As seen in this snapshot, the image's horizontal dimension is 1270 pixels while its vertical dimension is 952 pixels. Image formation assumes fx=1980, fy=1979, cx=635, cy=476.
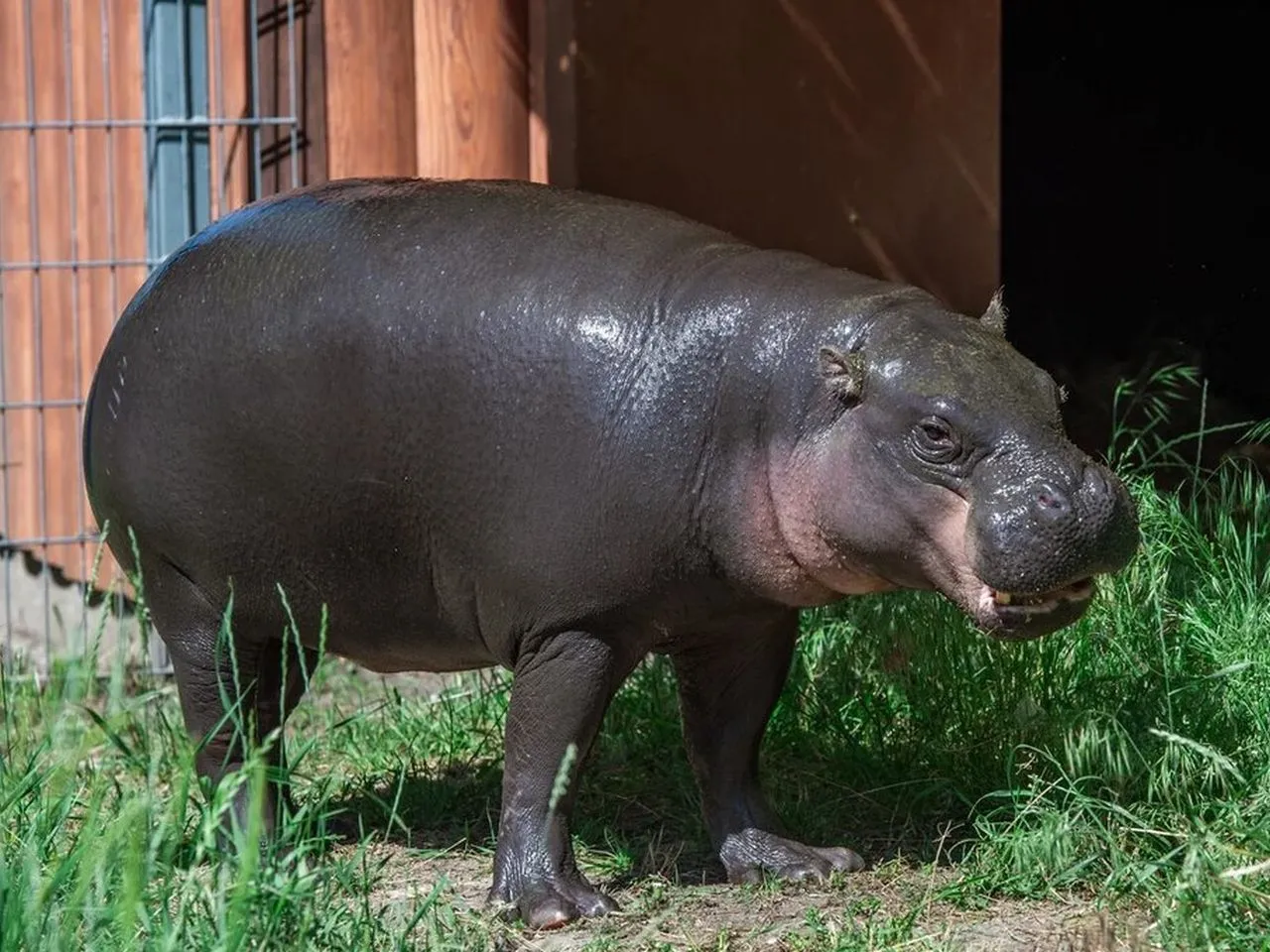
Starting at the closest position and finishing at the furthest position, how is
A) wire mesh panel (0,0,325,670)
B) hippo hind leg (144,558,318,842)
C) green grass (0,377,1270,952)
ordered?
green grass (0,377,1270,952) < hippo hind leg (144,558,318,842) < wire mesh panel (0,0,325,670)

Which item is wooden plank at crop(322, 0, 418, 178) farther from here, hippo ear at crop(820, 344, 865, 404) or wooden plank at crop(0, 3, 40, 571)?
hippo ear at crop(820, 344, 865, 404)

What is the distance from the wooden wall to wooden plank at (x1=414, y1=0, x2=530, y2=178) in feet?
0.75

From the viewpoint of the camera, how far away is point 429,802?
4992mm

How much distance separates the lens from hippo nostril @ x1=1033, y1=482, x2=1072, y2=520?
358cm

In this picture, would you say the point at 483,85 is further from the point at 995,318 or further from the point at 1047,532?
the point at 1047,532

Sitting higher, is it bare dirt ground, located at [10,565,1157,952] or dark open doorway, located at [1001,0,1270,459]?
dark open doorway, located at [1001,0,1270,459]

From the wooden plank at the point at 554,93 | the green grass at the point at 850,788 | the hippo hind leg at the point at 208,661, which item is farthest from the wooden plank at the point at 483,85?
the hippo hind leg at the point at 208,661

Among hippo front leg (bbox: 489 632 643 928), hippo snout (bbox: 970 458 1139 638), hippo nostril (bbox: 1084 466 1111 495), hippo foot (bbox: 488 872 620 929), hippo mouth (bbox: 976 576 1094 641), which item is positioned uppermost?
hippo nostril (bbox: 1084 466 1111 495)

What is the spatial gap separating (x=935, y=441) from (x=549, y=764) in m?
1.03

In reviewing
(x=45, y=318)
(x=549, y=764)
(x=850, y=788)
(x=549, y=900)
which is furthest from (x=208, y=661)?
(x=45, y=318)

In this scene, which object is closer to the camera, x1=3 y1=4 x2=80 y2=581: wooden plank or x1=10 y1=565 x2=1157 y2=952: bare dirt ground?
x1=10 y1=565 x2=1157 y2=952: bare dirt ground

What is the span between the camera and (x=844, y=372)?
3.88 metres

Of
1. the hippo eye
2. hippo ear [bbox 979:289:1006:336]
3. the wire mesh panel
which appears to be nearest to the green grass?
the hippo eye

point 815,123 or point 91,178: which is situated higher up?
point 815,123
